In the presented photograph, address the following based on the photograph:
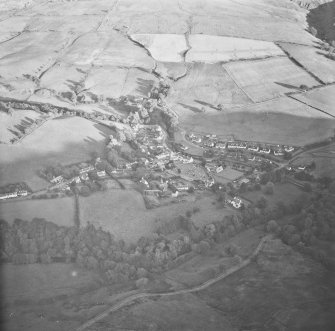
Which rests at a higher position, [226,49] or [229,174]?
[226,49]

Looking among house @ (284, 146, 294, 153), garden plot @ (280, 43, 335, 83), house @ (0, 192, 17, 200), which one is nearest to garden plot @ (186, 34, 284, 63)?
garden plot @ (280, 43, 335, 83)

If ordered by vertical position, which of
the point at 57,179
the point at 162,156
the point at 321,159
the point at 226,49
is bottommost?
the point at 57,179

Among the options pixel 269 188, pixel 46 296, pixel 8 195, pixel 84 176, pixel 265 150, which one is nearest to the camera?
pixel 46 296

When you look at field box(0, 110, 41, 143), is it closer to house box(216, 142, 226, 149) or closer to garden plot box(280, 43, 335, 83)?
house box(216, 142, 226, 149)

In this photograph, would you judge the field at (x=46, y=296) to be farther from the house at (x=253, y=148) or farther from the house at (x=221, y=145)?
the house at (x=253, y=148)

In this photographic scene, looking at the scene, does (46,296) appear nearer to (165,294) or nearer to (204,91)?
(165,294)

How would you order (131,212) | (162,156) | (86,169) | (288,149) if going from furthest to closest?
(288,149) → (162,156) → (86,169) → (131,212)

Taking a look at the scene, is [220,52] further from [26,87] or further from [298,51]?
[26,87]

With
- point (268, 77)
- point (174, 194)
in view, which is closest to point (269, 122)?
point (268, 77)
